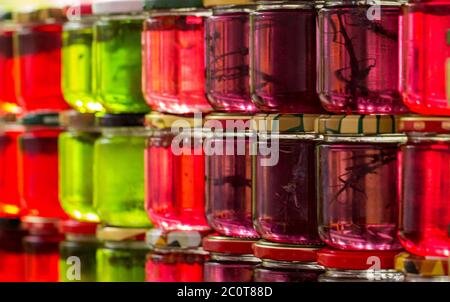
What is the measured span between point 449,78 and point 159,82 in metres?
0.90

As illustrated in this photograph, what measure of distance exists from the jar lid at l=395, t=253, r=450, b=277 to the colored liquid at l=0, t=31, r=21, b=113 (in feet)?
6.11

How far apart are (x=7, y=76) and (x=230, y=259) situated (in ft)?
4.57

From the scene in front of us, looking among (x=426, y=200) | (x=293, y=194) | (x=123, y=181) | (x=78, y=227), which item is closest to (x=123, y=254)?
(x=123, y=181)

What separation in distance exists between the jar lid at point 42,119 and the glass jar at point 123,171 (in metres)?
0.43

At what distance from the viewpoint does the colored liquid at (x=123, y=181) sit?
362cm

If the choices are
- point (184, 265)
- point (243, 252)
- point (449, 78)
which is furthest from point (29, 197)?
point (449, 78)

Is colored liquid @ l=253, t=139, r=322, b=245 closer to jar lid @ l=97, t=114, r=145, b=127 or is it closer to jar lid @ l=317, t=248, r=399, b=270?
jar lid @ l=317, t=248, r=399, b=270

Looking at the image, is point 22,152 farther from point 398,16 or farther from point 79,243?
point 398,16

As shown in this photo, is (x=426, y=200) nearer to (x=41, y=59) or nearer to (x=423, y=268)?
(x=423, y=268)

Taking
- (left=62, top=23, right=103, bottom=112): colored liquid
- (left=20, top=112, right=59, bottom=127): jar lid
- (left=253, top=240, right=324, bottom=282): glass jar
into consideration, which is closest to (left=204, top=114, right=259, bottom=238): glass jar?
(left=253, top=240, right=324, bottom=282): glass jar

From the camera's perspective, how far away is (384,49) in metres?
2.87

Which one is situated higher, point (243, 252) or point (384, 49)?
point (384, 49)

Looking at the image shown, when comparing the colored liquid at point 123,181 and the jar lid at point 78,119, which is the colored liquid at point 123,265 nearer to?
the colored liquid at point 123,181

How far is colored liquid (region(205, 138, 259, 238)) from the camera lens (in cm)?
313
